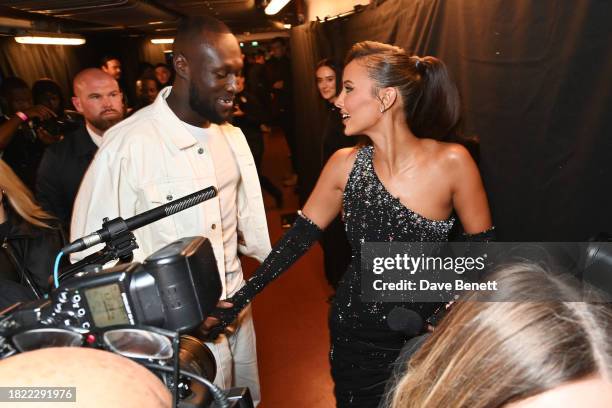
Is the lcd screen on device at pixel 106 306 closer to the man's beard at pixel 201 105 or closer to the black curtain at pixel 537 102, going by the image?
the man's beard at pixel 201 105

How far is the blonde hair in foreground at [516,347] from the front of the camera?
1.89ft

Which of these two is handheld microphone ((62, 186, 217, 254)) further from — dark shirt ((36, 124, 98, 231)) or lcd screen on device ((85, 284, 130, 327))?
dark shirt ((36, 124, 98, 231))

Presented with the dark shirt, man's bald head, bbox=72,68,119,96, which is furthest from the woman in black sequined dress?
man's bald head, bbox=72,68,119,96

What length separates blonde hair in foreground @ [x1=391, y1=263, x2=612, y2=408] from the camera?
1.89ft

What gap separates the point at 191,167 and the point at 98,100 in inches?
60.3

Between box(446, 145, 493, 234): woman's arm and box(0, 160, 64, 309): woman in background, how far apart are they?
1.44 metres

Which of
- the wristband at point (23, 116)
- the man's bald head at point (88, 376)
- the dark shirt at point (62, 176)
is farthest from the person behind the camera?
the wristband at point (23, 116)

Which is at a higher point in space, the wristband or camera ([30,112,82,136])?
the wristband

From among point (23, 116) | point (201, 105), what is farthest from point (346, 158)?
point (23, 116)

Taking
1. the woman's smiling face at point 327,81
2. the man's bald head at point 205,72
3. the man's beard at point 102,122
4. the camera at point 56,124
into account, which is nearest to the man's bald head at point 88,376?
the man's bald head at point 205,72

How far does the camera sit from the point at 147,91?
210 inches

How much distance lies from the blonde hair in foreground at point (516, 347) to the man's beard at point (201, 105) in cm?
118

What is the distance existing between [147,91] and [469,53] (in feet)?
13.7

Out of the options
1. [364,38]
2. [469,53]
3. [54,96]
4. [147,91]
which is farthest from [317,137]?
[469,53]
